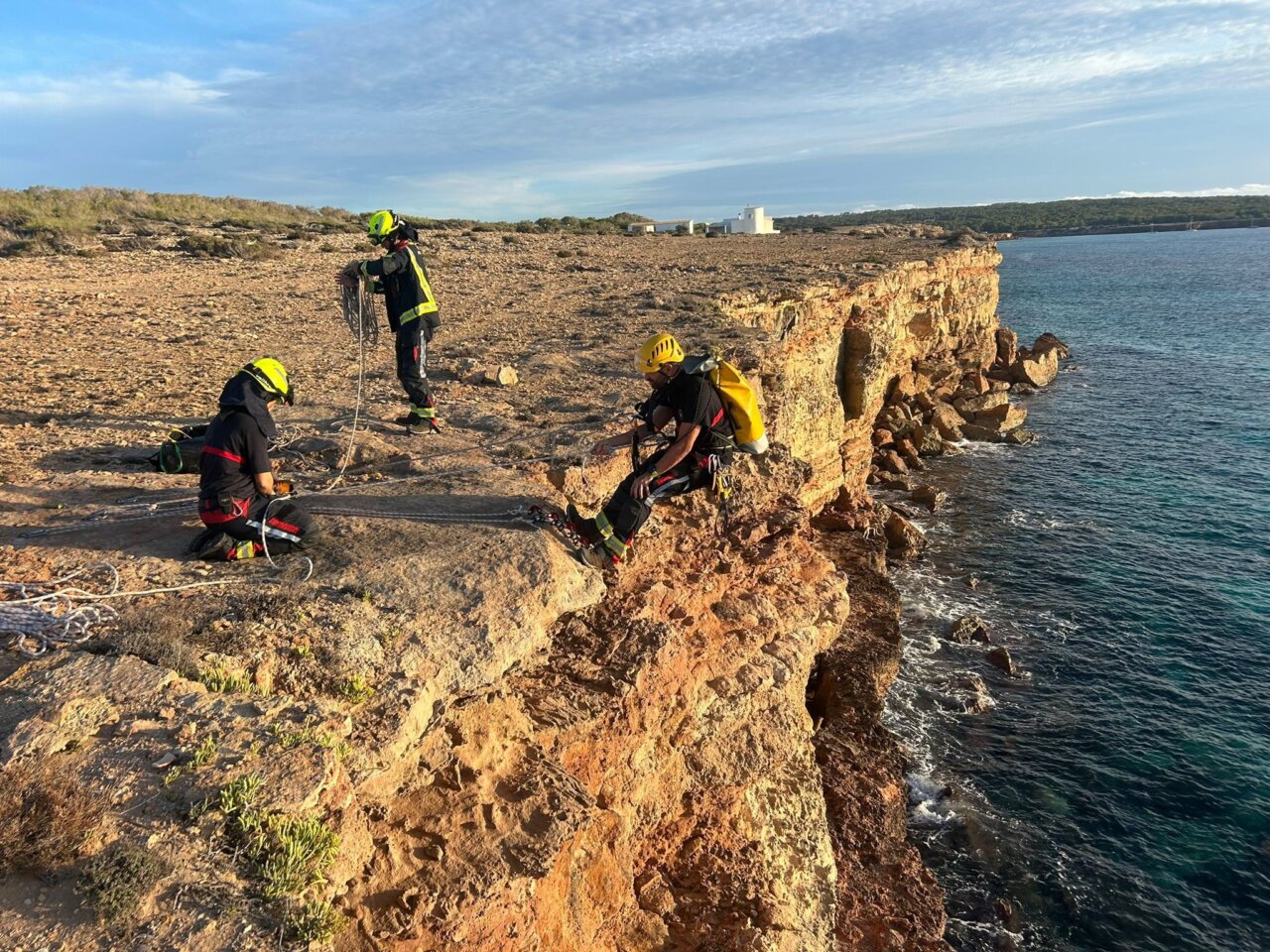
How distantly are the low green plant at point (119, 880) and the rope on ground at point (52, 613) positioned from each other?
2040 millimetres

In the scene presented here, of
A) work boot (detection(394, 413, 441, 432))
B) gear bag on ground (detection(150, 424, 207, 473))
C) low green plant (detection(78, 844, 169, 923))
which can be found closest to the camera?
low green plant (detection(78, 844, 169, 923))

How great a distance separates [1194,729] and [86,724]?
1754 cm

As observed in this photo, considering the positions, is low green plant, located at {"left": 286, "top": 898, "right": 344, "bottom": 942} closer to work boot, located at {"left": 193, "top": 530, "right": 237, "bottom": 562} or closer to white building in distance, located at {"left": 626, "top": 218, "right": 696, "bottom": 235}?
work boot, located at {"left": 193, "top": 530, "right": 237, "bottom": 562}

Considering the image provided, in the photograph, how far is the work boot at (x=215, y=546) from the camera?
6359 millimetres

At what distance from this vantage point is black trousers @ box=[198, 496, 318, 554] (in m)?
6.34

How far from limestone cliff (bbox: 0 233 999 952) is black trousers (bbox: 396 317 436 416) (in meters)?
2.16

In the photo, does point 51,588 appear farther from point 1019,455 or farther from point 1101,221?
point 1101,221

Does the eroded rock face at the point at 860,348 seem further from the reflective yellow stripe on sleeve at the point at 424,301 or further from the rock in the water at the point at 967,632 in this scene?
the reflective yellow stripe on sleeve at the point at 424,301

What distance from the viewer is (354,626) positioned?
5578 millimetres

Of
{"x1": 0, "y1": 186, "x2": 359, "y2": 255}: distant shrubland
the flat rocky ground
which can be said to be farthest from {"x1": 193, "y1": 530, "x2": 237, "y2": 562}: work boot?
{"x1": 0, "y1": 186, "x2": 359, "y2": 255}: distant shrubland

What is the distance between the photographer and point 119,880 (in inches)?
140

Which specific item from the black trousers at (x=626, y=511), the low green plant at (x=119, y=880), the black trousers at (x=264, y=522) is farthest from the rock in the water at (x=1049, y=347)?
the low green plant at (x=119, y=880)

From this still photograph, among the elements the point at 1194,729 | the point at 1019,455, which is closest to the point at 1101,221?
the point at 1019,455

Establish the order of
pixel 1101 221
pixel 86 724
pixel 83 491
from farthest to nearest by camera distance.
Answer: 1. pixel 1101 221
2. pixel 83 491
3. pixel 86 724
